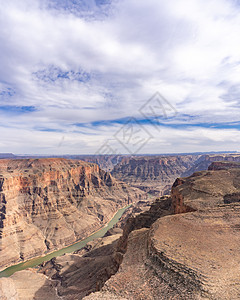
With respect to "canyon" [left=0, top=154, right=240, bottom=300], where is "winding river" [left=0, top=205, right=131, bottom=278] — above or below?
below

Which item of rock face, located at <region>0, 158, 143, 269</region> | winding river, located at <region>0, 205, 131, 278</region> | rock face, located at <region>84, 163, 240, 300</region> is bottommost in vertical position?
winding river, located at <region>0, 205, 131, 278</region>

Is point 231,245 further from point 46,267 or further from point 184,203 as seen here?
point 46,267

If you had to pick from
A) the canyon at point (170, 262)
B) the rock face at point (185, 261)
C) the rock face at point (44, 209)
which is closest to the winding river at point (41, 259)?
the rock face at point (44, 209)

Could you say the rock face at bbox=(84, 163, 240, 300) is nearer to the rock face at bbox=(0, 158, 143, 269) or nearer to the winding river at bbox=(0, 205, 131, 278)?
the winding river at bbox=(0, 205, 131, 278)

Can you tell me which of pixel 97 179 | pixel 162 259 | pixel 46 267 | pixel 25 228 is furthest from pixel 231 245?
pixel 97 179

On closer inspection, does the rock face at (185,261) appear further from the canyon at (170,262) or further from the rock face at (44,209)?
the rock face at (44,209)

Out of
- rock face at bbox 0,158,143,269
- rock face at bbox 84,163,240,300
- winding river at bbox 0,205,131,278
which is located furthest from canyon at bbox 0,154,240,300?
rock face at bbox 0,158,143,269
